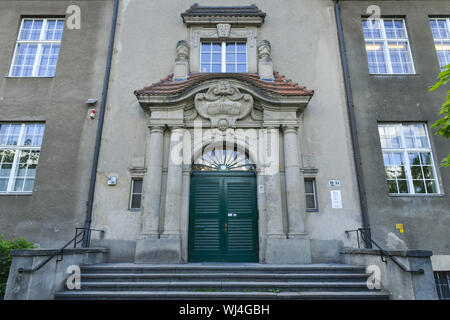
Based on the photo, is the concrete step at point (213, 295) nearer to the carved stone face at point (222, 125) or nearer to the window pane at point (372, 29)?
the carved stone face at point (222, 125)

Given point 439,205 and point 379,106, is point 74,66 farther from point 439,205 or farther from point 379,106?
point 439,205

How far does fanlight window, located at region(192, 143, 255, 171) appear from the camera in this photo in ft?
26.3

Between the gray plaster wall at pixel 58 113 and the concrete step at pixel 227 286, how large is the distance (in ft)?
9.79

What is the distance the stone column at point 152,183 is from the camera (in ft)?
23.1

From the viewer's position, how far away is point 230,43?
30.9 feet

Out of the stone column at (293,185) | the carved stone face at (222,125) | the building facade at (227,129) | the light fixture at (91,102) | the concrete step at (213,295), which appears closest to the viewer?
the concrete step at (213,295)

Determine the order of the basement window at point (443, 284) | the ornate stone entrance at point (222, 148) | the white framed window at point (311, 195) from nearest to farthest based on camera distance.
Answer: the basement window at point (443, 284) < the ornate stone entrance at point (222, 148) < the white framed window at point (311, 195)

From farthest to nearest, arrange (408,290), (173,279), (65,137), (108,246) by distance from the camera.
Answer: (65,137)
(108,246)
(173,279)
(408,290)

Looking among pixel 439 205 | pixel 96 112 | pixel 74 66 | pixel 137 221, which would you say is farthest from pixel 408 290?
pixel 74 66

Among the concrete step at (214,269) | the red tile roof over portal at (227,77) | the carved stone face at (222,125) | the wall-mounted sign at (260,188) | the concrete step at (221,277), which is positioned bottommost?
the concrete step at (221,277)

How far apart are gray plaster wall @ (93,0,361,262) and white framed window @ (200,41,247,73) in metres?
0.77

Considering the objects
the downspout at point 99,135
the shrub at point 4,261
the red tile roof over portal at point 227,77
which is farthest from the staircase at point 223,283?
the red tile roof over portal at point 227,77

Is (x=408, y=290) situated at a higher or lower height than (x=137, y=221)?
lower
